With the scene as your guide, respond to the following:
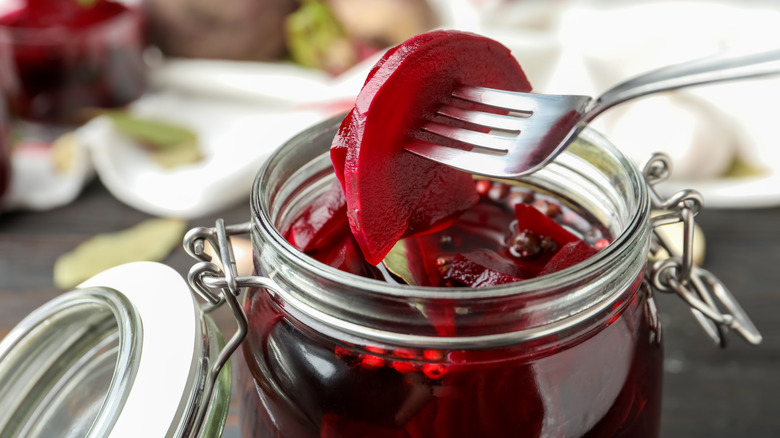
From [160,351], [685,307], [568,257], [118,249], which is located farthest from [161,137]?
[568,257]

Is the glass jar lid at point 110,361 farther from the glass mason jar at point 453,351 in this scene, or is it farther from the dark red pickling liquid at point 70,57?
the dark red pickling liquid at point 70,57

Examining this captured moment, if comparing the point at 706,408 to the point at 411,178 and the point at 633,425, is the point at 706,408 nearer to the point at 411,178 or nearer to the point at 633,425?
the point at 633,425

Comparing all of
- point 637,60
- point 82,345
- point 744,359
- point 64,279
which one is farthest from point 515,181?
point 637,60

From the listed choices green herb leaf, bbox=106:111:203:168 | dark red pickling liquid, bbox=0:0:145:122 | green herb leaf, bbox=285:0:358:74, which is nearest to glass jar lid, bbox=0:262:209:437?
green herb leaf, bbox=106:111:203:168

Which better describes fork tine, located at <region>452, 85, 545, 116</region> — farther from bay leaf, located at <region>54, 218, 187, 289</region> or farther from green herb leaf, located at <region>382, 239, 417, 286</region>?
bay leaf, located at <region>54, 218, 187, 289</region>

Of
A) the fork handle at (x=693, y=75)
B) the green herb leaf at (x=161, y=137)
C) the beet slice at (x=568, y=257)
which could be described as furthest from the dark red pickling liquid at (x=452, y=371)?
the green herb leaf at (x=161, y=137)

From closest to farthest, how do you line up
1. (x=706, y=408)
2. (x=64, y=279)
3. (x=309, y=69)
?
(x=706, y=408) → (x=64, y=279) → (x=309, y=69)
